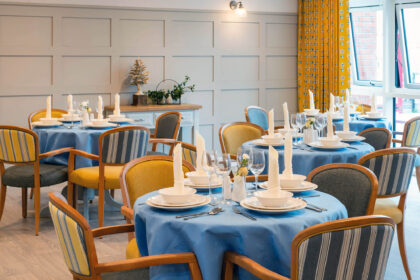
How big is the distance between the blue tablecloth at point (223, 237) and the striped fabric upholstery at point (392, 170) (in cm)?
109

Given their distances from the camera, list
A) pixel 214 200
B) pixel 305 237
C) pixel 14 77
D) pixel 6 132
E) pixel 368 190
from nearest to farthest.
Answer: pixel 305 237 < pixel 214 200 < pixel 368 190 < pixel 6 132 < pixel 14 77

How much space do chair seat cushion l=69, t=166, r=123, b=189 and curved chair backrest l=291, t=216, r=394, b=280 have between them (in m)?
2.91

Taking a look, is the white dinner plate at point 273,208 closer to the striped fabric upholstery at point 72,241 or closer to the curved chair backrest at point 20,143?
the striped fabric upholstery at point 72,241

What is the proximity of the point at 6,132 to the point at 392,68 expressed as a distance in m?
5.19

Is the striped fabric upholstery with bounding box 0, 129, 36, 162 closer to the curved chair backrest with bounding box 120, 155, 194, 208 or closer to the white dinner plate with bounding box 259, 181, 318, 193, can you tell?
the curved chair backrest with bounding box 120, 155, 194, 208

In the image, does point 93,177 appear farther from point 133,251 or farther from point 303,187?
point 303,187

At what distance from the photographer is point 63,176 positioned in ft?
16.6

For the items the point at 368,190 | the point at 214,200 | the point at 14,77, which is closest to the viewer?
the point at 214,200

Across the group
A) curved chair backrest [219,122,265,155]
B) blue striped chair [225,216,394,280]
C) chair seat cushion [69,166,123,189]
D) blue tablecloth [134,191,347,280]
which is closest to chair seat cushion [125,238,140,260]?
blue tablecloth [134,191,347,280]

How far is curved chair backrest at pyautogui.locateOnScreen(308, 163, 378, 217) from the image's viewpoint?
3.05 metres

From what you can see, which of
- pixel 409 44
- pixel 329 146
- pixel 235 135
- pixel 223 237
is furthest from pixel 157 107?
pixel 223 237

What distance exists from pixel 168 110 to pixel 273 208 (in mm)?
5054

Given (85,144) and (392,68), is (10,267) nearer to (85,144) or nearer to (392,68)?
(85,144)

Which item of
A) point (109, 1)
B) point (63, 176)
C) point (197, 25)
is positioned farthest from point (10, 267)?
point (197, 25)
